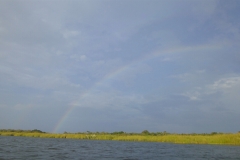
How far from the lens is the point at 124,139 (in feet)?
197

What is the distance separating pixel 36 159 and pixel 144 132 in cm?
6870

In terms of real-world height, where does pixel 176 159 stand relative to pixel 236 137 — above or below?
below

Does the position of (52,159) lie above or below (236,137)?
below

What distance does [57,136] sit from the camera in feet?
233

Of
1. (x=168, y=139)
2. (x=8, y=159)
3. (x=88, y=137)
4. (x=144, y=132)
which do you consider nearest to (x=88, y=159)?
(x=8, y=159)

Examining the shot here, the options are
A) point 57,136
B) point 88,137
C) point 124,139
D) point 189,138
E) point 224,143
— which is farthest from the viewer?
point 57,136

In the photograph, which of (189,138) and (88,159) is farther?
(189,138)

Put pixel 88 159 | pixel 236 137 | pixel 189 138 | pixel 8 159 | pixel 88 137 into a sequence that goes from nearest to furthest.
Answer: pixel 8 159 < pixel 88 159 < pixel 236 137 < pixel 189 138 < pixel 88 137

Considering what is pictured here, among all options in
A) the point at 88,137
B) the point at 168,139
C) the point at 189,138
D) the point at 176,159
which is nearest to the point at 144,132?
the point at 88,137

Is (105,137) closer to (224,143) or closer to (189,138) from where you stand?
(189,138)

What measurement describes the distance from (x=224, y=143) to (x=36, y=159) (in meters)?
35.5

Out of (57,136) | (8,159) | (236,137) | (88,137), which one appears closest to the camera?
(8,159)

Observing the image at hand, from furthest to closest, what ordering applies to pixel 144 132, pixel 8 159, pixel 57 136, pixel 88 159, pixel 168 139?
1. pixel 144 132
2. pixel 57 136
3. pixel 168 139
4. pixel 88 159
5. pixel 8 159

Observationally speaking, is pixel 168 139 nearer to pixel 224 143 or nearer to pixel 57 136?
pixel 224 143
